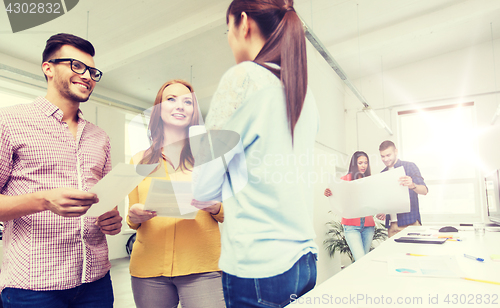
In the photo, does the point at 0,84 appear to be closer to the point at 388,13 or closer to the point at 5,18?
the point at 5,18

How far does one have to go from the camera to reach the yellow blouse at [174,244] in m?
1.12

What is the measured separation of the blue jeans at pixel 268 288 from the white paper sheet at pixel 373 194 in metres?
1.51

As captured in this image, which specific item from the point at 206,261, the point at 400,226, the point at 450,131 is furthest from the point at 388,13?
the point at 206,261

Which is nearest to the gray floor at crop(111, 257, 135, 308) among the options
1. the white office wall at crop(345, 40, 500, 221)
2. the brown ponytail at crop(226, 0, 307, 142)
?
the brown ponytail at crop(226, 0, 307, 142)

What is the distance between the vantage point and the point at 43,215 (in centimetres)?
101

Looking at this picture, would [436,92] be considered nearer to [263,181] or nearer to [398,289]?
[398,289]

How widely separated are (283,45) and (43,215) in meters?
0.88

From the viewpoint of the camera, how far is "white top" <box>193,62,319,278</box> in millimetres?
729

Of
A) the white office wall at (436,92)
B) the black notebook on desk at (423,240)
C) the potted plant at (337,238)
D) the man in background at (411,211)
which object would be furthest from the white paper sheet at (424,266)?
the white office wall at (436,92)

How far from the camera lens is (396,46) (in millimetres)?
5883

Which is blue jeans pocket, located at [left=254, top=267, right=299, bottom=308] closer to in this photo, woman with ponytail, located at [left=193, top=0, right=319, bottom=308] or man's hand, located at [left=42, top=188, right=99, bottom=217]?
woman with ponytail, located at [left=193, top=0, right=319, bottom=308]

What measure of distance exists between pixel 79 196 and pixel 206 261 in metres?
0.49

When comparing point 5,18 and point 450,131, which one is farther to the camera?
point 450,131

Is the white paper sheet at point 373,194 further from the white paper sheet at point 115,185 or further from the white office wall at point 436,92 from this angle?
the white office wall at point 436,92
